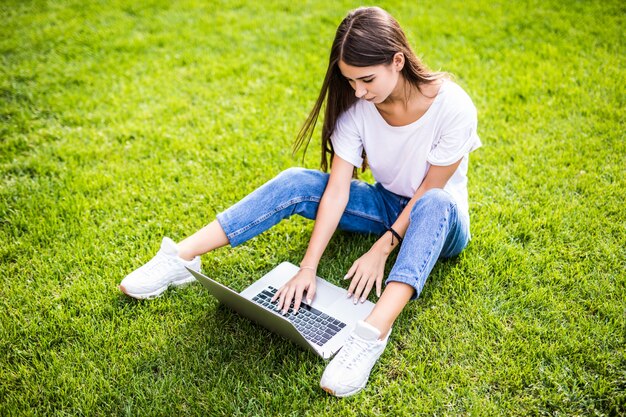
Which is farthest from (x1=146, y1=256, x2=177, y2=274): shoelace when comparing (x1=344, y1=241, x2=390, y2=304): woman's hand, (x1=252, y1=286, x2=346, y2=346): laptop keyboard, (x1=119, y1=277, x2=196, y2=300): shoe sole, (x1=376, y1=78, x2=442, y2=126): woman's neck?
(x1=376, y1=78, x2=442, y2=126): woman's neck

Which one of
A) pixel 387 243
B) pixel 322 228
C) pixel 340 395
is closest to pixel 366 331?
pixel 340 395

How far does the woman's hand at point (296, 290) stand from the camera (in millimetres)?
2529

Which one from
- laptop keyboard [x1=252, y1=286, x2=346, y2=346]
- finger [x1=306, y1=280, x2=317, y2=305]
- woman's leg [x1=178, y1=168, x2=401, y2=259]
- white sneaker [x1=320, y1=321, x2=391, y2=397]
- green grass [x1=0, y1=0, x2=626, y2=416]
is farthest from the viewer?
woman's leg [x1=178, y1=168, x2=401, y2=259]

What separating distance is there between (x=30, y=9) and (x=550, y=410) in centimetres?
669

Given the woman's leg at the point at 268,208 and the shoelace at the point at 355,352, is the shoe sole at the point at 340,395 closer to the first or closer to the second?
the shoelace at the point at 355,352

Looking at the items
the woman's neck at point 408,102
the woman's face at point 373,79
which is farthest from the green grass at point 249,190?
the woman's face at point 373,79

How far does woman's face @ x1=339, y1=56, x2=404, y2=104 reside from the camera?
2.33 metres

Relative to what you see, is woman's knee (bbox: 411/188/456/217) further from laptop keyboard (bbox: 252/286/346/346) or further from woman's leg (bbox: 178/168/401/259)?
laptop keyboard (bbox: 252/286/346/346)

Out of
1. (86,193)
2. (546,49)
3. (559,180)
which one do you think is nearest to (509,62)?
(546,49)

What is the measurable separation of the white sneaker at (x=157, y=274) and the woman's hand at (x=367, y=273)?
0.88 meters

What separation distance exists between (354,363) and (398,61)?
1384 mm

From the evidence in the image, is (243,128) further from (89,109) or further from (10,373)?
(10,373)

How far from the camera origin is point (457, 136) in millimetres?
2516

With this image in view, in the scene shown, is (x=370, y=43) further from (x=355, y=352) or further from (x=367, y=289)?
(x=355, y=352)
